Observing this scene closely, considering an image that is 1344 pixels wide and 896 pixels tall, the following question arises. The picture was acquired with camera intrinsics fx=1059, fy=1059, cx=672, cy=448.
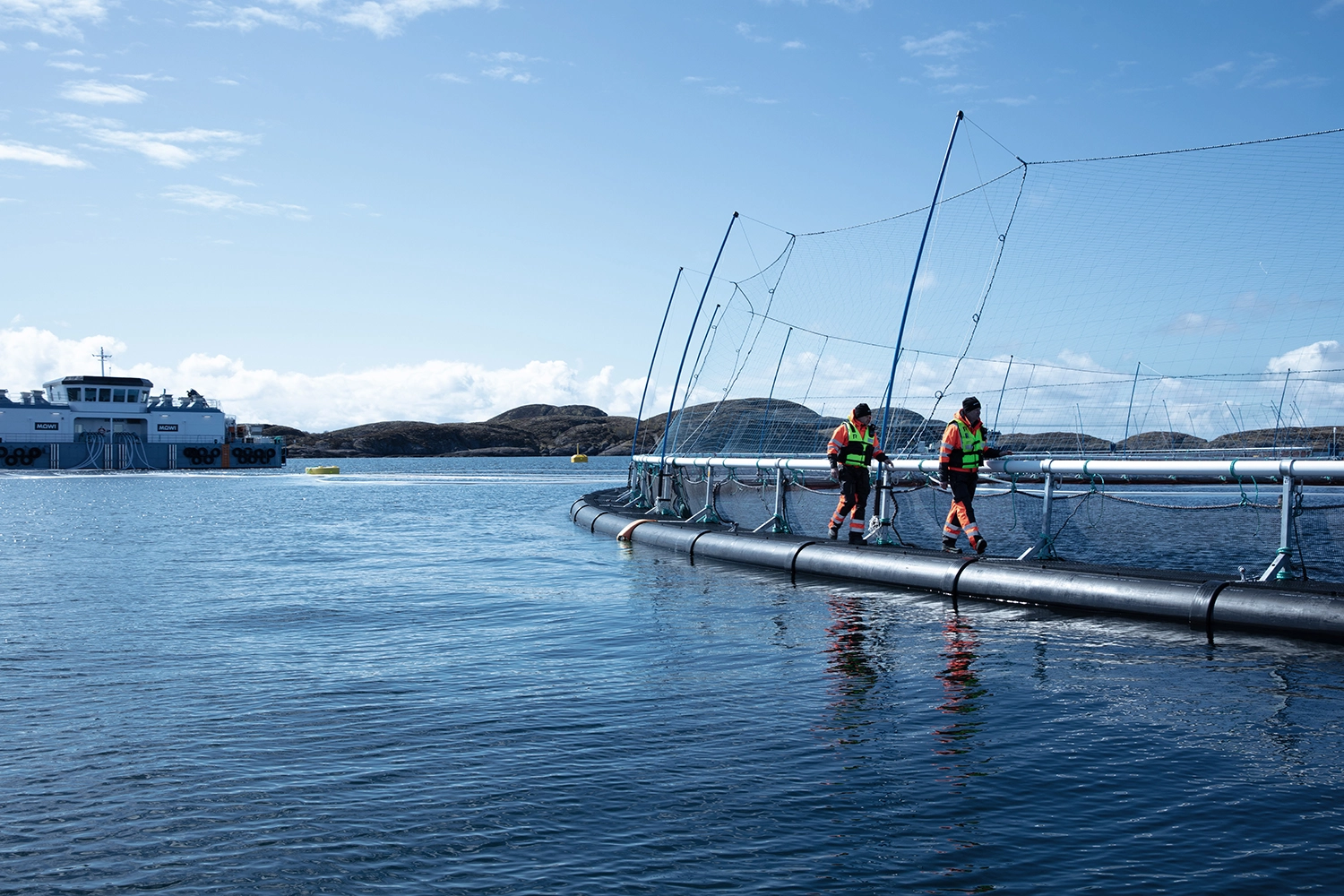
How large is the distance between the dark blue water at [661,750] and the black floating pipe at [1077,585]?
0.28 metres

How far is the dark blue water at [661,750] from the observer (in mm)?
4684

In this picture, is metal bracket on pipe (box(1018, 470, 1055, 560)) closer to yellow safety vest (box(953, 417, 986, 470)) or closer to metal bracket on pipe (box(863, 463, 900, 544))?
yellow safety vest (box(953, 417, 986, 470))

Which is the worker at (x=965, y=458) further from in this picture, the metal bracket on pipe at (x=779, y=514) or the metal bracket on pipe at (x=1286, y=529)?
the metal bracket on pipe at (x=779, y=514)

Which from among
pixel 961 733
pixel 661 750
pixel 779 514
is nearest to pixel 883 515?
pixel 779 514

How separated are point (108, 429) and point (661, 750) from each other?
9008 centimetres

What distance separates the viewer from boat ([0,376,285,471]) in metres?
81.5

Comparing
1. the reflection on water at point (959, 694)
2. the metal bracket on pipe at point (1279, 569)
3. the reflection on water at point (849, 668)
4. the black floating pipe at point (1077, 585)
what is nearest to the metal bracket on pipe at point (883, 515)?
the black floating pipe at point (1077, 585)

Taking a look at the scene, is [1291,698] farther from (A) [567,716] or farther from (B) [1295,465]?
(A) [567,716]

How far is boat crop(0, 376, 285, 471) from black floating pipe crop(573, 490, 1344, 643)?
81.3 metres

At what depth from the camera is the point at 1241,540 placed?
2134 centimetres

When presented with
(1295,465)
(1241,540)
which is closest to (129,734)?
(1295,465)

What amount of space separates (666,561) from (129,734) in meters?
11.6

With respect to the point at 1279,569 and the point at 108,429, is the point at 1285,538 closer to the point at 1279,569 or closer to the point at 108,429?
the point at 1279,569

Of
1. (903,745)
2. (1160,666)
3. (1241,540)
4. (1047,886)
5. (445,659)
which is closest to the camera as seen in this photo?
(1047,886)
